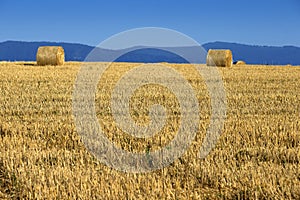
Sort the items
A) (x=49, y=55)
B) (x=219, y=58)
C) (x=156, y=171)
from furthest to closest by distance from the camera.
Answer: (x=219, y=58), (x=49, y=55), (x=156, y=171)

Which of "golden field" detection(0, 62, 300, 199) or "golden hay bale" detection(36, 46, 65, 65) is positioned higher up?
"golden hay bale" detection(36, 46, 65, 65)

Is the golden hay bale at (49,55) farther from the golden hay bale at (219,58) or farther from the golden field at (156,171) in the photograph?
the golden field at (156,171)

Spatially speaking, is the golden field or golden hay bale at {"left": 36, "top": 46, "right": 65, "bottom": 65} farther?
golden hay bale at {"left": 36, "top": 46, "right": 65, "bottom": 65}

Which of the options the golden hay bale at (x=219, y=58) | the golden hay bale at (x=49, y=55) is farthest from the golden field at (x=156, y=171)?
the golden hay bale at (x=219, y=58)

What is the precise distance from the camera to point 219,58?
27875mm

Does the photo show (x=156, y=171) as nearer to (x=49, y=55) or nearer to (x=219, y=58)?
(x=49, y=55)

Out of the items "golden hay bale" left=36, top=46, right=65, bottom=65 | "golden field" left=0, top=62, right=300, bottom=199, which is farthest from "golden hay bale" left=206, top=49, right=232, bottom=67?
"golden field" left=0, top=62, right=300, bottom=199

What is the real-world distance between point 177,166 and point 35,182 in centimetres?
153

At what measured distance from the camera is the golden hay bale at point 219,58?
1086 inches

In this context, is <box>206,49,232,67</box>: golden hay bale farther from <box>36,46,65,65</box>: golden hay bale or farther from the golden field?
the golden field

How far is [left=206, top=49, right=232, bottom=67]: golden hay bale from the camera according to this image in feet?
90.5

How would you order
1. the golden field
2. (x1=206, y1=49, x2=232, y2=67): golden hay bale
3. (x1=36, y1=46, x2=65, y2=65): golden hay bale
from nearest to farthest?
1. the golden field
2. (x1=36, y1=46, x2=65, y2=65): golden hay bale
3. (x1=206, y1=49, x2=232, y2=67): golden hay bale

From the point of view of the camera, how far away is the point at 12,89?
13.9m

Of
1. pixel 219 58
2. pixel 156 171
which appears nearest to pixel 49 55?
pixel 219 58
